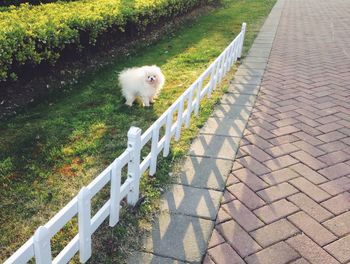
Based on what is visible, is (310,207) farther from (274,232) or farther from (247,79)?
(247,79)

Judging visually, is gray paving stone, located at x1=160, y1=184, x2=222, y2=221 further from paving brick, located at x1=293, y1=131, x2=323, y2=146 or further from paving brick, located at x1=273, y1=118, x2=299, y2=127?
paving brick, located at x1=273, y1=118, x2=299, y2=127

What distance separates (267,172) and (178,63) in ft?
13.7

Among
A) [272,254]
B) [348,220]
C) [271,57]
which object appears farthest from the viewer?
[271,57]

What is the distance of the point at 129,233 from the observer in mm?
2852

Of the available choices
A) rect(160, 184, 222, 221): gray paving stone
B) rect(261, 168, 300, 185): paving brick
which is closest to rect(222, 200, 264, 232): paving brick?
rect(160, 184, 222, 221): gray paving stone

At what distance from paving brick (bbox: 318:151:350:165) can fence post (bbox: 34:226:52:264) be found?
3.04 meters

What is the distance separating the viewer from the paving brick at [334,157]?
13.0ft

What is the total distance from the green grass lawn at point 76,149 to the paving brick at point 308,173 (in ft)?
4.06

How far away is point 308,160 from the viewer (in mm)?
3980

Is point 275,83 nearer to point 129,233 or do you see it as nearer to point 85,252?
point 129,233

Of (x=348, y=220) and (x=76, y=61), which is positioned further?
(x=76, y=61)

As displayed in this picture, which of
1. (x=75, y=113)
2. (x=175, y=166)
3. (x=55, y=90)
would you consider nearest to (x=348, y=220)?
(x=175, y=166)

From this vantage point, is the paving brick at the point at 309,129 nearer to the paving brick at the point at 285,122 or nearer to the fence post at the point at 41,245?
the paving brick at the point at 285,122

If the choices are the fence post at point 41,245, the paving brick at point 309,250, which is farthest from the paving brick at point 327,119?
the fence post at point 41,245
